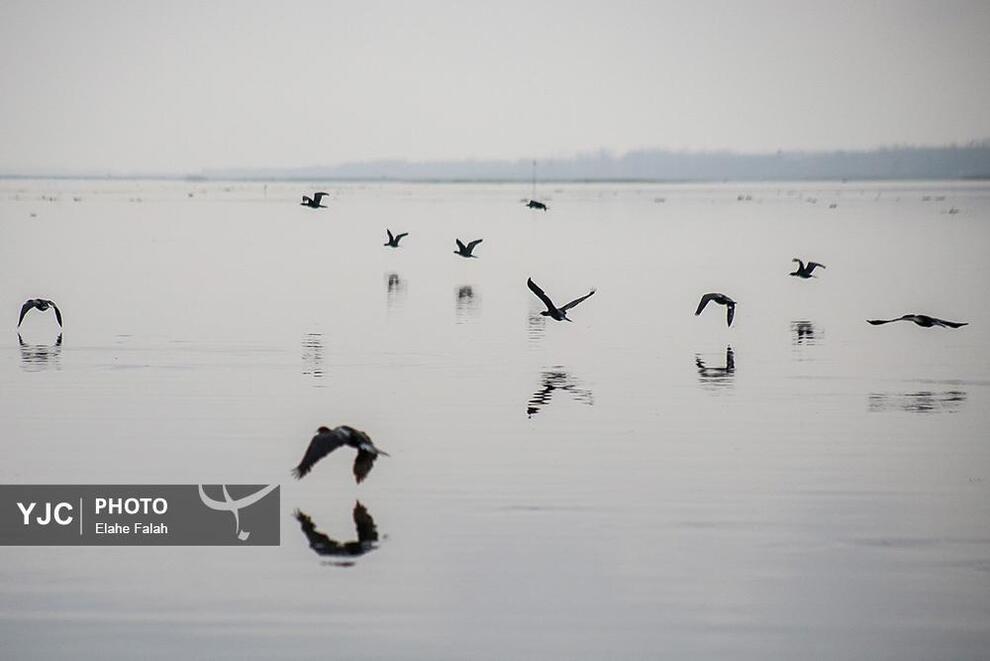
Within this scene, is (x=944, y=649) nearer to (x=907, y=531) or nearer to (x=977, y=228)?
(x=907, y=531)

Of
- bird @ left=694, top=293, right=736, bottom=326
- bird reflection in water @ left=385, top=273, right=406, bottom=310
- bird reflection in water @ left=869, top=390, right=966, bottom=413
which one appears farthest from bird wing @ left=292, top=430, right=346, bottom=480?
bird reflection in water @ left=385, top=273, right=406, bottom=310

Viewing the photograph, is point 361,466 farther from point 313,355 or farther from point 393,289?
point 393,289

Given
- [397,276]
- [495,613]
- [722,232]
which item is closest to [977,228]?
[722,232]

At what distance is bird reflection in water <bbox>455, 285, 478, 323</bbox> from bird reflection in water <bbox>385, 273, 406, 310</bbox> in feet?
6.14

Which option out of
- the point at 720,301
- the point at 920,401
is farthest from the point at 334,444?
the point at 720,301

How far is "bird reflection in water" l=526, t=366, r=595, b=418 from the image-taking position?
82.9 ft

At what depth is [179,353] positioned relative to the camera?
106ft

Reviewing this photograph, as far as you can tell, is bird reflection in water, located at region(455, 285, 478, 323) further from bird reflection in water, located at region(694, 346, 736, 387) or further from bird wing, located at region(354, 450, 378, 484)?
bird wing, located at region(354, 450, 378, 484)

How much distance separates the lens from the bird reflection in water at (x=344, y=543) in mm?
15789

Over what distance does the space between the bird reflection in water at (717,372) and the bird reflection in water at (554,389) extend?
2.55m

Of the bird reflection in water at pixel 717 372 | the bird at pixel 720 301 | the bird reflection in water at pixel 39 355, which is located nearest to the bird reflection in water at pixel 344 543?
the bird reflection in water at pixel 717 372

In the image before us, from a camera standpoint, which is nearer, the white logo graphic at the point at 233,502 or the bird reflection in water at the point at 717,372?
the white logo graphic at the point at 233,502

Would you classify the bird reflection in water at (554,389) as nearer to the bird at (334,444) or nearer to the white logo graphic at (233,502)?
the white logo graphic at (233,502)

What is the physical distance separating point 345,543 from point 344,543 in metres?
0.01
